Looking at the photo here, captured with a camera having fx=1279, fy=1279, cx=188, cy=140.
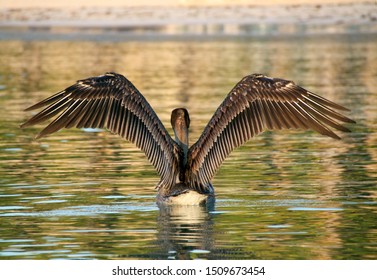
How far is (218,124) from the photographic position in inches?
605

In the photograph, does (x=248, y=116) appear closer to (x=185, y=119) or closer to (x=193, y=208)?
(x=185, y=119)

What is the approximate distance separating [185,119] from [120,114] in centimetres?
80

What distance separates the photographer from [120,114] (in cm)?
1574

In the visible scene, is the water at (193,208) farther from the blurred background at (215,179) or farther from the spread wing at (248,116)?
the spread wing at (248,116)

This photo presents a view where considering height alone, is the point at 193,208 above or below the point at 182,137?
below

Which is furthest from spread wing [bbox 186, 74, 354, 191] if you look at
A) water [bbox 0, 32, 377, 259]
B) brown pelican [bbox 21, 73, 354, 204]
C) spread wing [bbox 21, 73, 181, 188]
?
water [bbox 0, 32, 377, 259]

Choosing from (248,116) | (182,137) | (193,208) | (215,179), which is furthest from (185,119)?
(215,179)

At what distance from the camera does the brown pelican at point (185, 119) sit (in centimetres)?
1530

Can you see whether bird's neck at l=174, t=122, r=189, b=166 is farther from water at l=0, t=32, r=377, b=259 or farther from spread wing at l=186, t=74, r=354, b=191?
water at l=0, t=32, r=377, b=259

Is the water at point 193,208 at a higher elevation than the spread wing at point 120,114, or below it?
below

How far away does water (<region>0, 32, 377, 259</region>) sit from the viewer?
12.9 m

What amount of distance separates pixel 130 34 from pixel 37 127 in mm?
36072

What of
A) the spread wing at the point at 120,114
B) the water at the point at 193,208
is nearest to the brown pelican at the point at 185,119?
the spread wing at the point at 120,114

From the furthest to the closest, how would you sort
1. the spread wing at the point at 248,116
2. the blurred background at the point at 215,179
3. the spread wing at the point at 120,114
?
the spread wing at the point at 120,114 → the spread wing at the point at 248,116 → the blurred background at the point at 215,179
